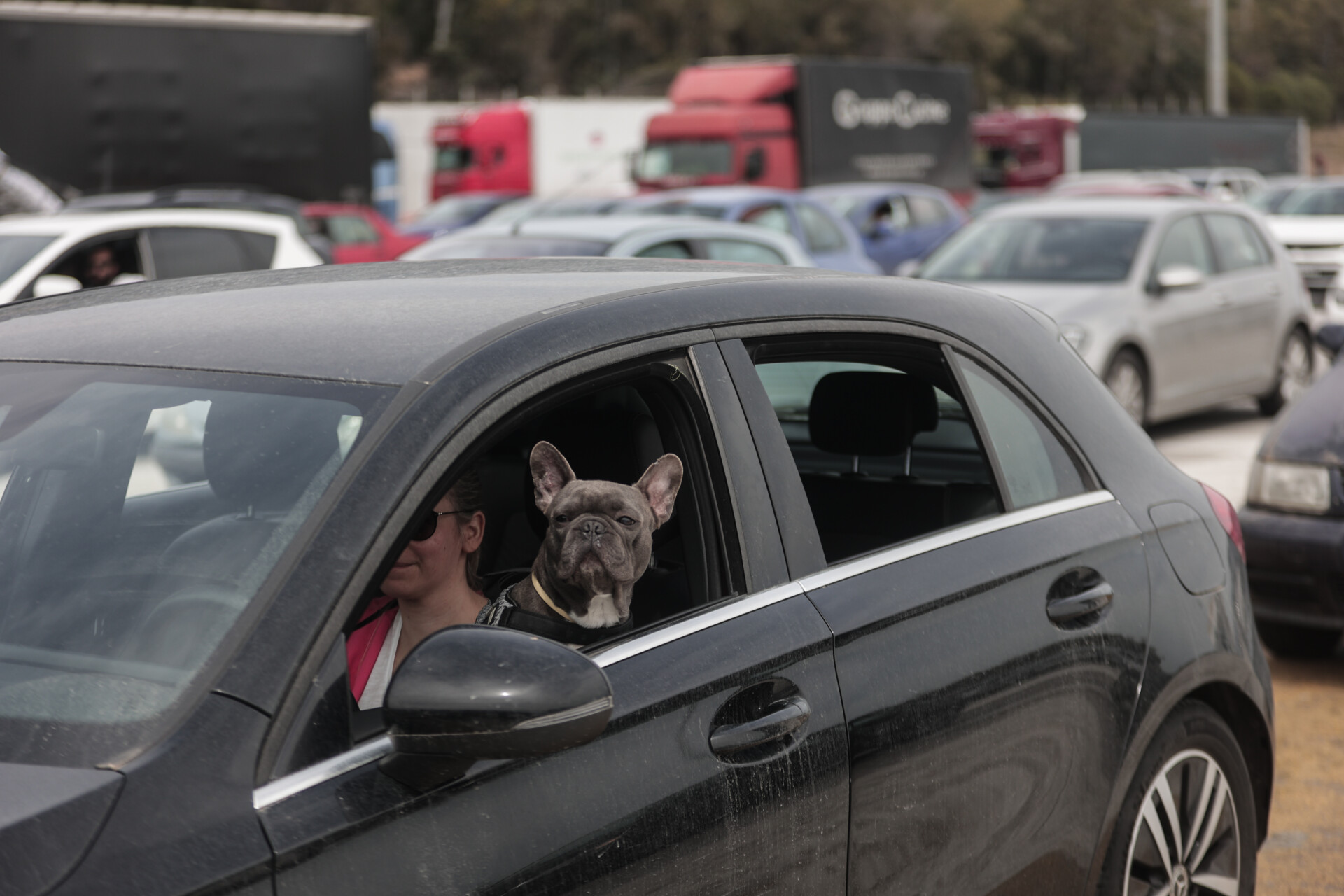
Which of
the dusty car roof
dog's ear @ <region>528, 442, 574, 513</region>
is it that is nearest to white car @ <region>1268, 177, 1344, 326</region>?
the dusty car roof

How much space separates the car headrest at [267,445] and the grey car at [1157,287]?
876 cm

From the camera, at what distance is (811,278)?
113 inches

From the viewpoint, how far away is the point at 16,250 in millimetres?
9172

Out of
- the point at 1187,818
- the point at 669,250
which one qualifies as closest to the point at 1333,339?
Answer: the point at 1187,818

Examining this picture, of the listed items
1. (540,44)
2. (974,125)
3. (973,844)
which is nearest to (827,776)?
(973,844)

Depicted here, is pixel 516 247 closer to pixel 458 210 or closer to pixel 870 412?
pixel 870 412

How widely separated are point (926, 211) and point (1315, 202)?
778cm

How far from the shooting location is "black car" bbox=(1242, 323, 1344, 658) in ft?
18.9

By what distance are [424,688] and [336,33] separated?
18.8 metres

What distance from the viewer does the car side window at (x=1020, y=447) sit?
3002 millimetres

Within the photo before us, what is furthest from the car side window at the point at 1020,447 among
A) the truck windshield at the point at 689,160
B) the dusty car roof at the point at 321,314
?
the truck windshield at the point at 689,160

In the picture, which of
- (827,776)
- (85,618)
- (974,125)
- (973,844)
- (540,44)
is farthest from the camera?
(540,44)

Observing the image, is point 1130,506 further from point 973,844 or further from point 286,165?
point 286,165

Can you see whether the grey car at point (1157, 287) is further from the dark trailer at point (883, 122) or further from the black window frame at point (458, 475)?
the dark trailer at point (883, 122)
